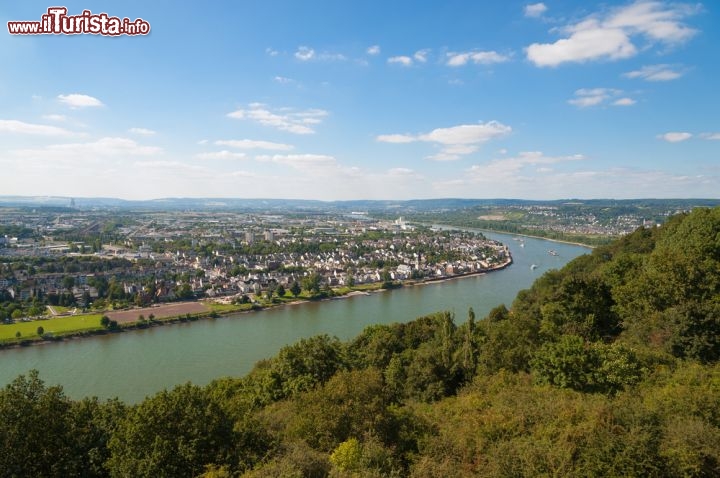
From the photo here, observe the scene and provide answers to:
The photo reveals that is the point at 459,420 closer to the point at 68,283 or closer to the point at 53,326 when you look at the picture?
the point at 53,326

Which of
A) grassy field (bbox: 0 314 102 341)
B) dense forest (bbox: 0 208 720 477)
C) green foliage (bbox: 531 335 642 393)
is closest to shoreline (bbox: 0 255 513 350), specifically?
grassy field (bbox: 0 314 102 341)

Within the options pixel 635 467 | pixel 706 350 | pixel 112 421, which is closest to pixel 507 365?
pixel 706 350

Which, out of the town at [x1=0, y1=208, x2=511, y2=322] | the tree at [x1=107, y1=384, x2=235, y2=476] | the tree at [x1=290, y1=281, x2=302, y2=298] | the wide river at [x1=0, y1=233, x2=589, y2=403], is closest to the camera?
the tree at [x1=107, y1=384, x2=235, y2=476]

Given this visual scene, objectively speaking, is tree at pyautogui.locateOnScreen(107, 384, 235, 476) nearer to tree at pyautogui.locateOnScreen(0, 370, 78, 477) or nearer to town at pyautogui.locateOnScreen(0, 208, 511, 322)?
tree at pyautogui.locateOnScreen(0, 370, 78, 477)

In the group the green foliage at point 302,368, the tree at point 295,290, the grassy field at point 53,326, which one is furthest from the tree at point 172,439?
the tree at point 295,290

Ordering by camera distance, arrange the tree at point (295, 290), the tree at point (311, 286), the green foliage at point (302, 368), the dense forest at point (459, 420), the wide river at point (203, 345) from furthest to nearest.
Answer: the tree at point (311, 286) → the tree at point (295, 290) → the wide river at point (203, 345) → the green foliage at point (302, 368) → the dense forest at point (459, 420)

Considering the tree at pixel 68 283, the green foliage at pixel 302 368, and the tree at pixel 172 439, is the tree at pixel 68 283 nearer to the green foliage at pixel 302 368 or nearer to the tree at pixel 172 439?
the green foliage at pixel 302 368
